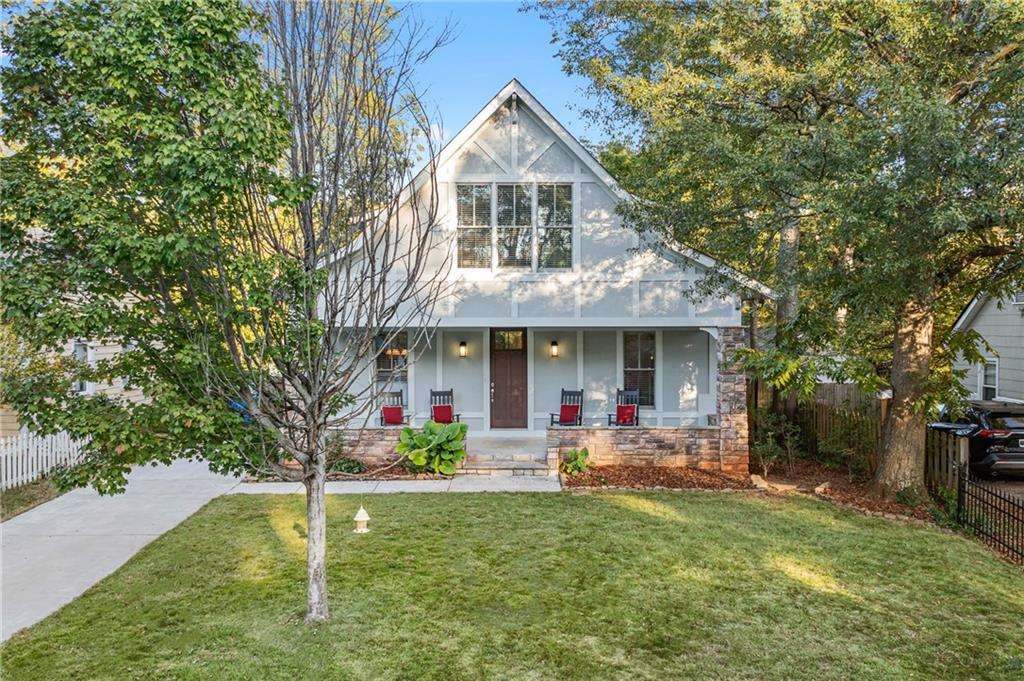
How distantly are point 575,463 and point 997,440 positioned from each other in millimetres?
7484

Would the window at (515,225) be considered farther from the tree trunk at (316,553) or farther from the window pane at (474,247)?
the tree trunk at (316,553)

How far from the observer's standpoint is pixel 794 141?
827 cm

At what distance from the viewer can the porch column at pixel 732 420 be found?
11234 millimetres

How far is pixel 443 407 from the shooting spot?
13656mm

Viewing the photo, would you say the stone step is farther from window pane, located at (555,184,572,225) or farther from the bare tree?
the bare tree

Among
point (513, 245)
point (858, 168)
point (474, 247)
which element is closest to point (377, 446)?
point (474, 247)

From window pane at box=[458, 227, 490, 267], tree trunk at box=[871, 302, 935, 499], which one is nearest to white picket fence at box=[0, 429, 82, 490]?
window pane at box=[458, 227, 490, 267]

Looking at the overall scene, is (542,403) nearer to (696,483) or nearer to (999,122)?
(696,483)

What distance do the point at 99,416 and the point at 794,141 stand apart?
8.81 m

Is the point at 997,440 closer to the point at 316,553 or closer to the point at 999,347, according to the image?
the point at 999,347

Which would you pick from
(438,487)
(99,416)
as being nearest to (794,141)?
(438,487)

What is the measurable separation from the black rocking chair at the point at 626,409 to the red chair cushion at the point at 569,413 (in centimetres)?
92

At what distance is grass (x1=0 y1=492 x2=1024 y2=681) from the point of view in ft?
15.6

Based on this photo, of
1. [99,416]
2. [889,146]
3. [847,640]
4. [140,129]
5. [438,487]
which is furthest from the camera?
[438,487]
